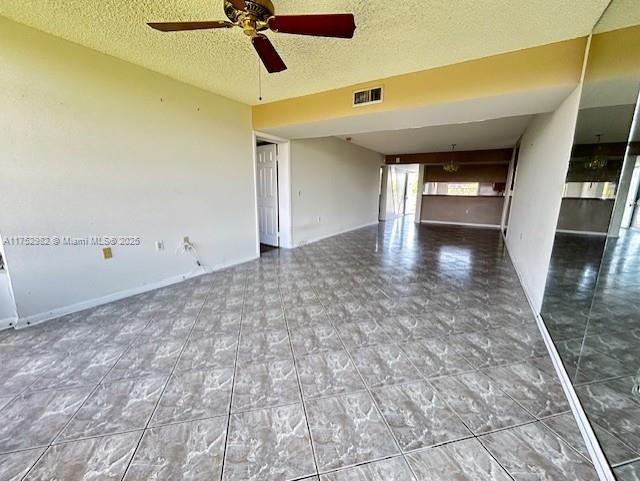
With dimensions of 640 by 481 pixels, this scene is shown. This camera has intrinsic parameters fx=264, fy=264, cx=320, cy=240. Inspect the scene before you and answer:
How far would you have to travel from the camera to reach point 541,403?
153 centimetres

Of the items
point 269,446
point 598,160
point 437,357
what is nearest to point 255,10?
point 269,446

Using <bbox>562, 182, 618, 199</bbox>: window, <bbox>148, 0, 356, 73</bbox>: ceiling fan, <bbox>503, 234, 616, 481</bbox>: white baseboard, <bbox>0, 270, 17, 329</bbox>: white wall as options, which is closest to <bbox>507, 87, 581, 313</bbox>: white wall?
<bbox>562, 182, 618, 199</bbox>: window

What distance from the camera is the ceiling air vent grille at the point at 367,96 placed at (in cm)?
290

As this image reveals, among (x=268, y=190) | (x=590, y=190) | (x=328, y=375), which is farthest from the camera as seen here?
(x=268, y=190)

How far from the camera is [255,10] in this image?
4.89ft

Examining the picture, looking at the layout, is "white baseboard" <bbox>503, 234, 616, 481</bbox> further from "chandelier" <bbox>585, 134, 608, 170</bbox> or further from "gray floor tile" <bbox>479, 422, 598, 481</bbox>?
"chandelier" <bbox>585, 134, 608, 170</bbox>

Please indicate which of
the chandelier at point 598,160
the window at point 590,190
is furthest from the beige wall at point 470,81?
the window at point 590,190

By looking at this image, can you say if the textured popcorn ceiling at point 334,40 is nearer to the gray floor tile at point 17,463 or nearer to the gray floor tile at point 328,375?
the gray floor tile at point 328,375

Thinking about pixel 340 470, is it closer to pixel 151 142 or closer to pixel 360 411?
pixel 360 411

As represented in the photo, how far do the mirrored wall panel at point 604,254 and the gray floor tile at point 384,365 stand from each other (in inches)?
37.0

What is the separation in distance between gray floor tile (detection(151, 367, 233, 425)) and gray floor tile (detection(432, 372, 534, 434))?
4.30 ft

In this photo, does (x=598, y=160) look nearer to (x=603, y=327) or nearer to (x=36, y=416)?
(x=603, y=327)

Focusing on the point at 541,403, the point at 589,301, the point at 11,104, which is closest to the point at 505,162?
the point at 589,301

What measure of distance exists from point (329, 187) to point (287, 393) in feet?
16.6
